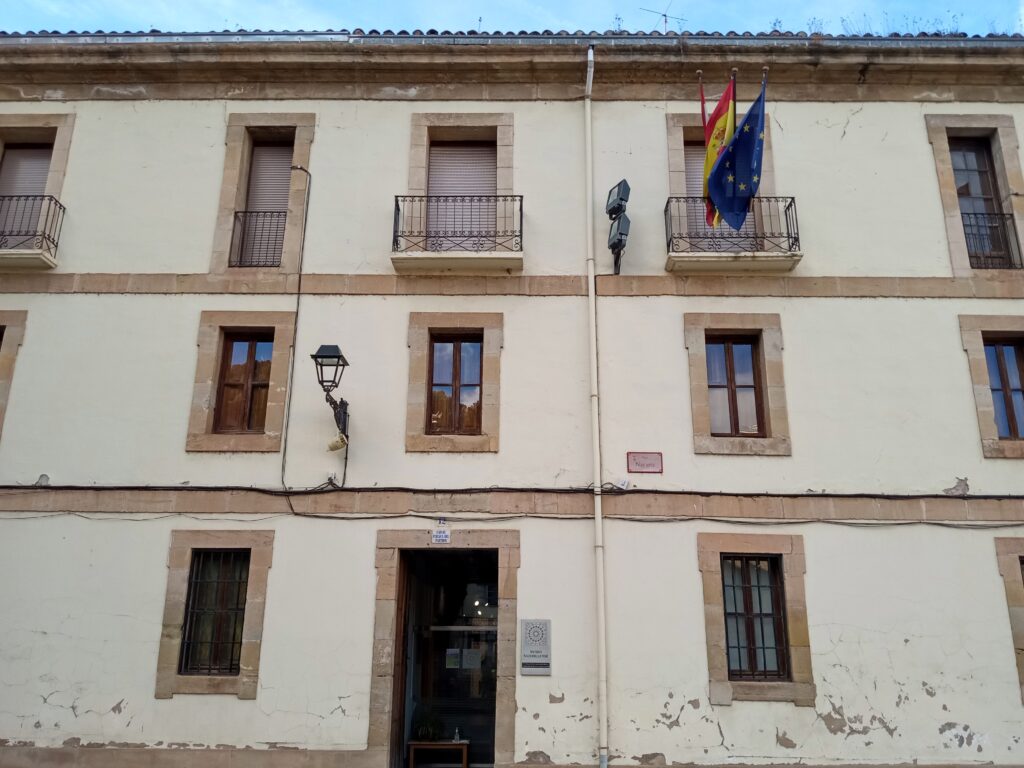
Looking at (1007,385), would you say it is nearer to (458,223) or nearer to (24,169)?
(458,223)

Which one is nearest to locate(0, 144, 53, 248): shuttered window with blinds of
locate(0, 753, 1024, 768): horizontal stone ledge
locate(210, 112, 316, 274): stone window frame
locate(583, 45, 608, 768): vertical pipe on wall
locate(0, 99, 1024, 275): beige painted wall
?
locate(0, 99, 1024, 275): beige painted wall

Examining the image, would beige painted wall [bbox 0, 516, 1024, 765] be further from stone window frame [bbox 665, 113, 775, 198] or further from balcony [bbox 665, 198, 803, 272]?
stone window frame [bbox 665, 113, 775, 198]

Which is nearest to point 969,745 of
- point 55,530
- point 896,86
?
point 896,86

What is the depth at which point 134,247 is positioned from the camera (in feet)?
31.9

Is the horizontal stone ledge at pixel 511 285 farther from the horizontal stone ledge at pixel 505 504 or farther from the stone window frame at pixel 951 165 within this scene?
the horizontal stone ledge at pixel 505 504

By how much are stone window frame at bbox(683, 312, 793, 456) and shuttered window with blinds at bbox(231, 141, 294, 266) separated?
542 centimetres

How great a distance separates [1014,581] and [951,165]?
5.28 metres

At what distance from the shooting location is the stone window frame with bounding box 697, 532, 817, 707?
26.7 ft

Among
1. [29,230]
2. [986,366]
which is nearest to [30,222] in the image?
[29,230]

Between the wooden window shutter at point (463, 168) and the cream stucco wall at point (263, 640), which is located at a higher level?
the wooden window shutter at point (463, 168)

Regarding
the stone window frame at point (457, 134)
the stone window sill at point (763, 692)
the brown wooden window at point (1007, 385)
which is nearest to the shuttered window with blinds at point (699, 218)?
the stone window frame at point (457, 134)

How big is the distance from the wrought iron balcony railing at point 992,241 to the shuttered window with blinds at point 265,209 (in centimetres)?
891

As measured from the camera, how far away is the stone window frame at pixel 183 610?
8281 millimetres

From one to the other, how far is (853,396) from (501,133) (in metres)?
5.59
